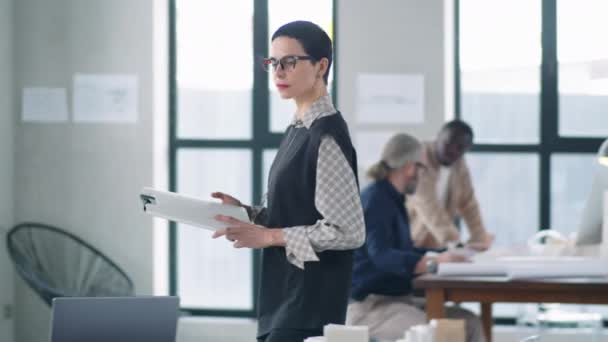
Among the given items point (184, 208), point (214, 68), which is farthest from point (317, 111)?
→ point (214, 68)

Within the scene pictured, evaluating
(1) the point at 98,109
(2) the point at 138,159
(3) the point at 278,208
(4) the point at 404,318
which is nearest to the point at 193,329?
(2) the point at 138,159

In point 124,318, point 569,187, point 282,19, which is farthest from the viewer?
point 282,19

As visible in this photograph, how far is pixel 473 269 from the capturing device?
3.56 meters

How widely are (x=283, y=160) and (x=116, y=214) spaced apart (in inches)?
138

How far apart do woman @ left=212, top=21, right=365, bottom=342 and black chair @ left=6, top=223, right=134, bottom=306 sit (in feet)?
10.9

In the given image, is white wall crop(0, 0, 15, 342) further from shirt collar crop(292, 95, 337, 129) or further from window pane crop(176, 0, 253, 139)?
shirt collar crop(292, 95, 337, 129)

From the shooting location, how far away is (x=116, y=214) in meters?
5.65

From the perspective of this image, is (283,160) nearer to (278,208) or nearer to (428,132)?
(278,208)

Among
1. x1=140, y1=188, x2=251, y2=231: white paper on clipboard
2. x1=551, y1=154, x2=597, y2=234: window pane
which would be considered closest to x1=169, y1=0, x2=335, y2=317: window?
x1=551, y1=154, x2=597, y2=234: window pane

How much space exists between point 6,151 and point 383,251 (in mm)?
2752

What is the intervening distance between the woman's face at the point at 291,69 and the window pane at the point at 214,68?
3.58 metres

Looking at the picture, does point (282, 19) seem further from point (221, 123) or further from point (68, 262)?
point (68, 262)

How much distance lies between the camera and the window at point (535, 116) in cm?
568

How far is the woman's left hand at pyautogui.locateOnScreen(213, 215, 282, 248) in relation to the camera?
7.27ft
